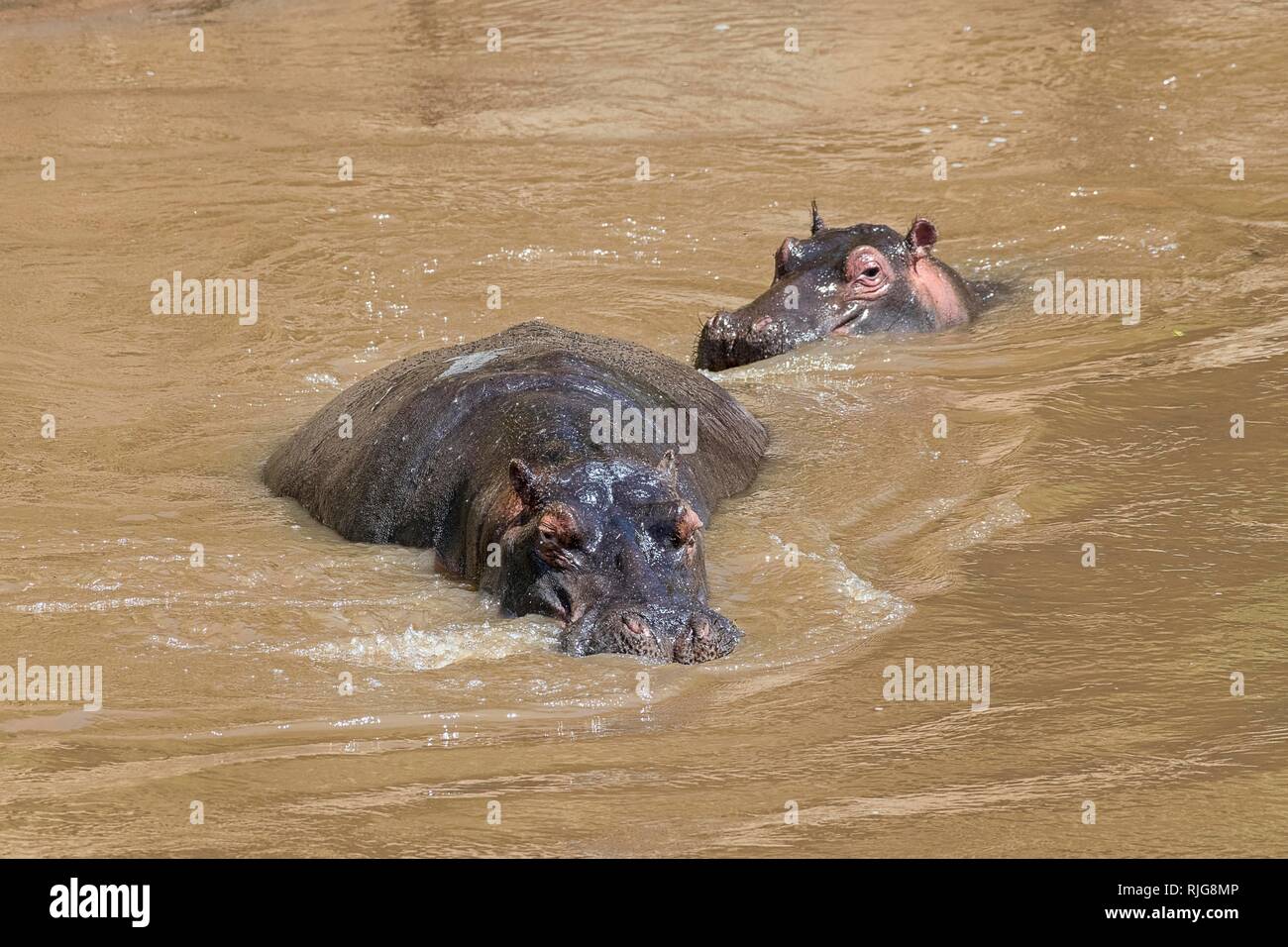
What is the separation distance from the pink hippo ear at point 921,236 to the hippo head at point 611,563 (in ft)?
15.2

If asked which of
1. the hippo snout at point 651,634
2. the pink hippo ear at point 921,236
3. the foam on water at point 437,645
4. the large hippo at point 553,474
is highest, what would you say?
the pink hippo ear at point 921,236

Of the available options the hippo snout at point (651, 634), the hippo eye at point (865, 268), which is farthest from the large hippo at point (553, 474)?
the hippo eye at point (865, 268)

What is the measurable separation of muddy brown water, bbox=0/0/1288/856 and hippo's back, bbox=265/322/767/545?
0.20 metres

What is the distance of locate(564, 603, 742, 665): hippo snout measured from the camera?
5.45 metres

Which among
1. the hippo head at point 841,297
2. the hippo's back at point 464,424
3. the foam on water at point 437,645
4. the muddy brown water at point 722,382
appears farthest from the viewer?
the hippo head at point 841,297

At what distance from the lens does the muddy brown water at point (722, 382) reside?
4625mm

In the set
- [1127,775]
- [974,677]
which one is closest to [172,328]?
[974,677]

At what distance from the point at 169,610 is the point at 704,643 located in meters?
1.87

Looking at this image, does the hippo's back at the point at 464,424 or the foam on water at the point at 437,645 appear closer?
the foam on water at the point at 437,645

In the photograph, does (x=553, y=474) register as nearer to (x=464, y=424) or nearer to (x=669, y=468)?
(x=669, y=468)

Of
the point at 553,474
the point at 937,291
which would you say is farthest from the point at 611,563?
the point at 937,291

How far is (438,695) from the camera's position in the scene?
5.30 meters

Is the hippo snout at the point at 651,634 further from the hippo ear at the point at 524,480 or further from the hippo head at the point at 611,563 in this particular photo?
the hippo ear at the point at 524,480

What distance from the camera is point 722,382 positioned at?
934cm
